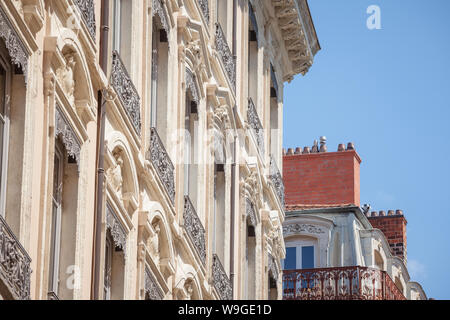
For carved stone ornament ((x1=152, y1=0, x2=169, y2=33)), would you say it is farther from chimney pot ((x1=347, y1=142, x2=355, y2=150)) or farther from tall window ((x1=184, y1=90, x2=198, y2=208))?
chimney pot ((x1=347, y1=142, x2=355, y2=150))

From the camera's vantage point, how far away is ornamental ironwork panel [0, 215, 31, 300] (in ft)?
53.1

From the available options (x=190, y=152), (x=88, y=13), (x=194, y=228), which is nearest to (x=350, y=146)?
(x=190, y=152)

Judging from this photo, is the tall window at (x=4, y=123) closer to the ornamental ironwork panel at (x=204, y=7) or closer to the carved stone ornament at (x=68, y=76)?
the carved stone ornament at (x=68, y=76)

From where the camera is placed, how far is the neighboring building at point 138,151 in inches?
683

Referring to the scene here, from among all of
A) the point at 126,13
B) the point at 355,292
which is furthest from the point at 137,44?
the point at 355,292

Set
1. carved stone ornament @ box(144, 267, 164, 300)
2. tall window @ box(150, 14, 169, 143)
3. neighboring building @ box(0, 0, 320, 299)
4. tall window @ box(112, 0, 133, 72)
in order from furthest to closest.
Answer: tall window @ box(150, 14, 169, 143)
carved stone ornament @ box(144, 267, 164, 300)
tall window @ box(112, 0, 133, 72)
neighboring building @ box(0, 0, 320, 299)

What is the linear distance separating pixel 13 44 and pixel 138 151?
5793 mm

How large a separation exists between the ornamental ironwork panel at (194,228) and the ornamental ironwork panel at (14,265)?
8973 millimetres

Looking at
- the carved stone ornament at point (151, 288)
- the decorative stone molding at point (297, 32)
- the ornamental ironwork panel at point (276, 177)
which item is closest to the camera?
the carved stone ornament at point (151, 288)

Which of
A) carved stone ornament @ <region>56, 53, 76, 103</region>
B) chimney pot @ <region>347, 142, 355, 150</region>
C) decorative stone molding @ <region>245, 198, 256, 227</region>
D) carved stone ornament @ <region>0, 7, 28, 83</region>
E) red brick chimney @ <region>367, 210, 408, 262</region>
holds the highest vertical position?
chimney pot @ <region>347, 142, 355, 150</region>

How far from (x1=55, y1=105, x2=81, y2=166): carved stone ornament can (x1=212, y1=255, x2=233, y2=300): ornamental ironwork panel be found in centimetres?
870

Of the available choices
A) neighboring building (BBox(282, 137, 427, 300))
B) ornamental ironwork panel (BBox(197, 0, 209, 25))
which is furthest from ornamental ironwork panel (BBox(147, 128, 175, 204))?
neighboring building (BBox(282, 137, 427, 300))

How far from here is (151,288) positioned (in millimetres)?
23422

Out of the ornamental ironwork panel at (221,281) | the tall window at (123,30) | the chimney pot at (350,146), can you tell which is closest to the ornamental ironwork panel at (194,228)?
the ornamental ironwork panel at (221,281)
